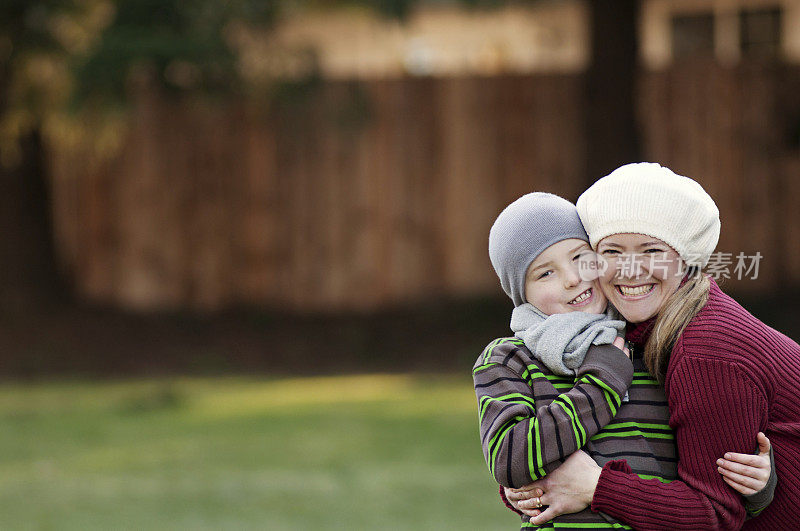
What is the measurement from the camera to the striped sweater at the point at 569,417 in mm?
2260

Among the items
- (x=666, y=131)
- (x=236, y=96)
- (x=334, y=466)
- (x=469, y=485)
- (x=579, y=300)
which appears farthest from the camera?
(x=666, y=131)

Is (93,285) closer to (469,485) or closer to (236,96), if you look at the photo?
(236,96)

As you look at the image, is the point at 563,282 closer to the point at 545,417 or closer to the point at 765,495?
the point at 545,417

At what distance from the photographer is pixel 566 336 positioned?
7.61 feet

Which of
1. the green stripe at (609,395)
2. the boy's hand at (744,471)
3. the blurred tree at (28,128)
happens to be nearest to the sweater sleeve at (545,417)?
the green stripe at (609,395)

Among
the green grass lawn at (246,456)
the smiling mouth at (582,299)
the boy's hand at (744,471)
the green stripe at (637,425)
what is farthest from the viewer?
the green grass lawn at (246,456)

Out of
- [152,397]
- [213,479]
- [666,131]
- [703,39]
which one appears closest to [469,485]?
[213,479]

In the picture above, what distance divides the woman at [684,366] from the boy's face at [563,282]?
4cm

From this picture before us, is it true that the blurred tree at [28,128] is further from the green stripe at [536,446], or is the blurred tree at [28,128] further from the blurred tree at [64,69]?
the green stripe at [536,446]

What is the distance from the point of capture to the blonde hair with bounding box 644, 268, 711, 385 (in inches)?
91.9

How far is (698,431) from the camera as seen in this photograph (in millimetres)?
2262

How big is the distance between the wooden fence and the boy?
359 inches

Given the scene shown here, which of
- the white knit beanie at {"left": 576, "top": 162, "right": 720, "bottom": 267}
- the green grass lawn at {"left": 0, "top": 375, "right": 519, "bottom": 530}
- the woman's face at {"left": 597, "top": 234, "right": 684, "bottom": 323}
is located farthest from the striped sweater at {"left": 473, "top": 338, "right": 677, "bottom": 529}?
the green grass lawn at {"left": 0, "top": 375, "right": 519, "bottom": 530}

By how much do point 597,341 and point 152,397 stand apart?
6.90 metres
